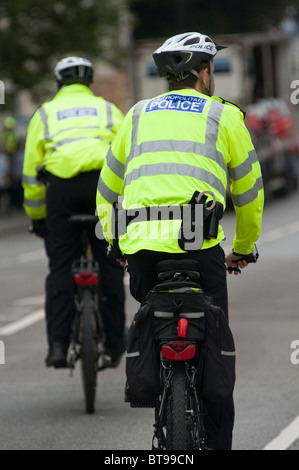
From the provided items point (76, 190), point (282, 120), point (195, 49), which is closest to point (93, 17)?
point (282, 120)

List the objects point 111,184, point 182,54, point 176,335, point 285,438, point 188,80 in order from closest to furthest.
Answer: point 176,335 < point 182,54 < point 188,80 < point 111,184 < point 285,438

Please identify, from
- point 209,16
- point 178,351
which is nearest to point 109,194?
point 178,351

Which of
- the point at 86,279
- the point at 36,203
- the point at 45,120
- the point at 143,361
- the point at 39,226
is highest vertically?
the point at 45,120

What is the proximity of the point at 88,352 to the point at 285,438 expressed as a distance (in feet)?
4.33

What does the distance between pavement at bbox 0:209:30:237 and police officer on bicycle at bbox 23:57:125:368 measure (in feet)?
49.5

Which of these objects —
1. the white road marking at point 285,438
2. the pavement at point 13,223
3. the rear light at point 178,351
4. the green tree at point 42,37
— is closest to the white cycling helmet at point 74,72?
the white road marking at point 285,438

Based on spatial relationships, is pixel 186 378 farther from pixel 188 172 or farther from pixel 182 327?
pixel 188 172

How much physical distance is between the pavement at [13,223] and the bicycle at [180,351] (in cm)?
1791

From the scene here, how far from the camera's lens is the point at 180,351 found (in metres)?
4.62

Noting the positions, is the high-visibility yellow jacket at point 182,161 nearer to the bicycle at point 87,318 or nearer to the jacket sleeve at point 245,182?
the jacket sleeve at point 245,182

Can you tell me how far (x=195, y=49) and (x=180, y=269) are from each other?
98 centimetres

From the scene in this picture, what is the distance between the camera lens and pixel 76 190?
7230 millimetres

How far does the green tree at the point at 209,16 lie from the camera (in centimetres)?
4981

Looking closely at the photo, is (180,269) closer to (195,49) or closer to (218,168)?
(218,168)
